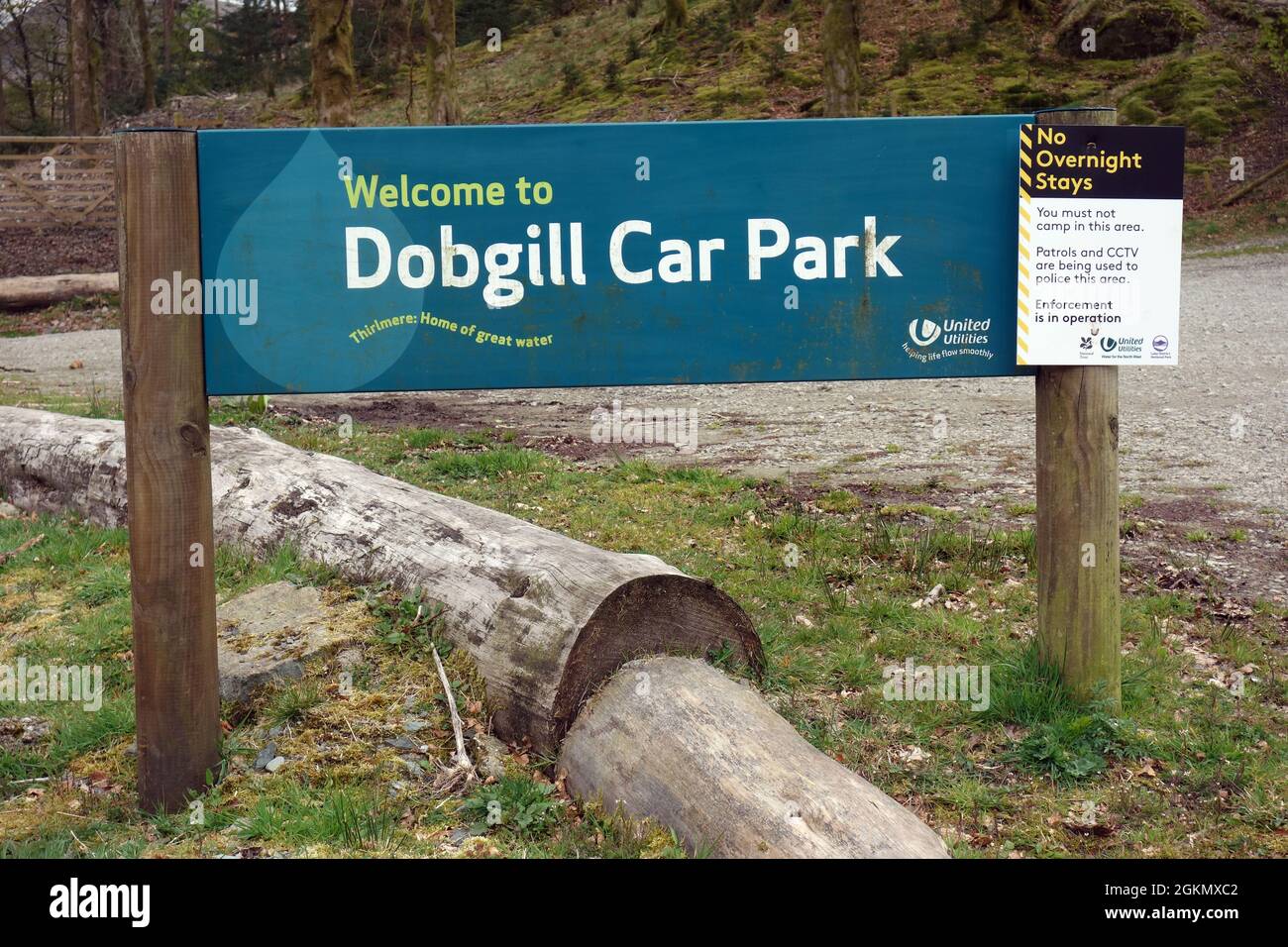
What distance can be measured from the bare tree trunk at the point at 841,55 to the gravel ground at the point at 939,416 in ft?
22.5

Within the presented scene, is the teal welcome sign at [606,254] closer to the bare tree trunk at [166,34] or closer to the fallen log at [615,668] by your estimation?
the fallen log at [615,668]

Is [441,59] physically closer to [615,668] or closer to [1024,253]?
[1024,253]

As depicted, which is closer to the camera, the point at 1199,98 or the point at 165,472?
the point at 165,472

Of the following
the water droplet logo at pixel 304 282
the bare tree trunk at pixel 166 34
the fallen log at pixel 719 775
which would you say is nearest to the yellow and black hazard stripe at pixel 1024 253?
the fallen log at pixel 719 775

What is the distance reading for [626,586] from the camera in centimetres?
434

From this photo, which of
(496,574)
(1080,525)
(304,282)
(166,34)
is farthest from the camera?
(166,34)

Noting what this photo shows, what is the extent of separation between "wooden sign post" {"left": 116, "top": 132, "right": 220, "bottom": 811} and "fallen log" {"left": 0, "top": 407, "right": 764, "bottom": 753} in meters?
1.07

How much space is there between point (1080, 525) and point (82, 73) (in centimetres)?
3184

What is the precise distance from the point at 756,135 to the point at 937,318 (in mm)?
957

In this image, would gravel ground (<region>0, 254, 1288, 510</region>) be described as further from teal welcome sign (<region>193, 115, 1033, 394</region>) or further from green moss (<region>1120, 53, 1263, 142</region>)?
green moss (<region>1120, 53, 1263, 142</region>)

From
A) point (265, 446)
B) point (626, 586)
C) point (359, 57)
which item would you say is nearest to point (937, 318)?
point (626, 586)

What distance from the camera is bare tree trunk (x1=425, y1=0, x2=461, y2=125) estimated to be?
19344mm

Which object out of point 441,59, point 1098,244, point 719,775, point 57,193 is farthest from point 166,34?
point 719,775

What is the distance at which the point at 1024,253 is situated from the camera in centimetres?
448
